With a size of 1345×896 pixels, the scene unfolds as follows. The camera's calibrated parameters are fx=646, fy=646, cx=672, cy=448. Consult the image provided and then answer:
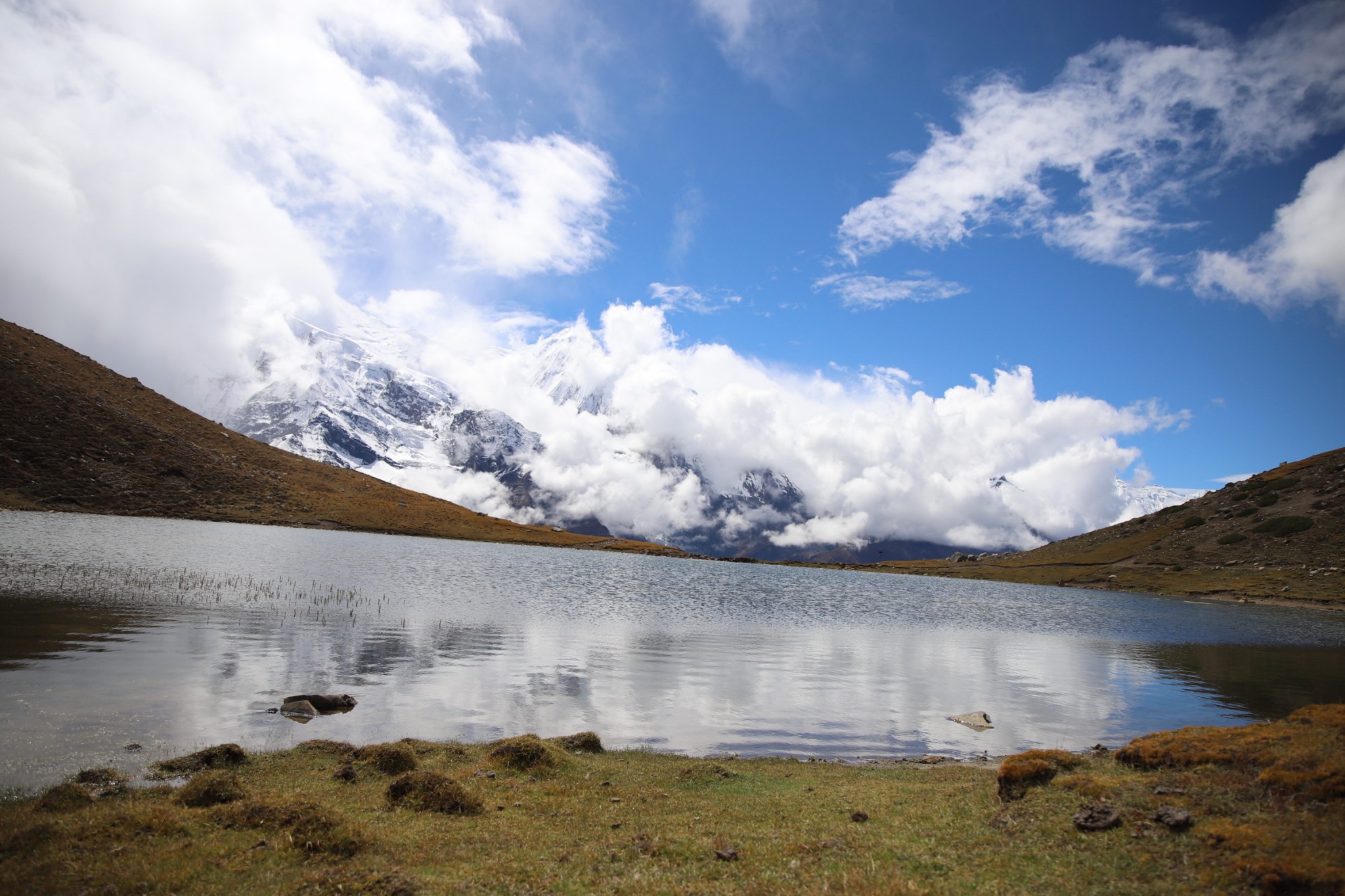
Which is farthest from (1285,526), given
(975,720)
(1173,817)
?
(1173,817)

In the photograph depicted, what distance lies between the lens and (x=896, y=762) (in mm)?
26406

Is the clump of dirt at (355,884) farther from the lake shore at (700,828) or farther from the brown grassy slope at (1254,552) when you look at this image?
the brown grassy slope at (1254,552)

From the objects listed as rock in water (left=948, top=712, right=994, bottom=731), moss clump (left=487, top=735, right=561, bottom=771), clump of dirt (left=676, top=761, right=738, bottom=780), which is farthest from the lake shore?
rock in water (left=948, top=712, right=994, bottom=731)

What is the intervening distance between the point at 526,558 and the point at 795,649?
10505 centimetres

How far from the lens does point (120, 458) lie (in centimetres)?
12762

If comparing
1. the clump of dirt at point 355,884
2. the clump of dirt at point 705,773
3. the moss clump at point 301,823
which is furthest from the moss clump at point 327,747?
the clump of dirt at point 705,773

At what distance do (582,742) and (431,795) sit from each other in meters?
8.53

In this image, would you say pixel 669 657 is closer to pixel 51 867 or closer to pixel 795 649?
pixel 795 649

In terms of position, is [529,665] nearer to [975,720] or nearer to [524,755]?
[524,755]

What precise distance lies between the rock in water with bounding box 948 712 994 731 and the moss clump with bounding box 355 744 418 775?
27455 millimetres

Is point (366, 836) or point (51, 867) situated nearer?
point (51, 867)

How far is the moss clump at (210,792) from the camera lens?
15336 mm

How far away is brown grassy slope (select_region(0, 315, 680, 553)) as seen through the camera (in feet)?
358

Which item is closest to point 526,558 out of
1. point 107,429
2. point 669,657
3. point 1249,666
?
point 107,429
